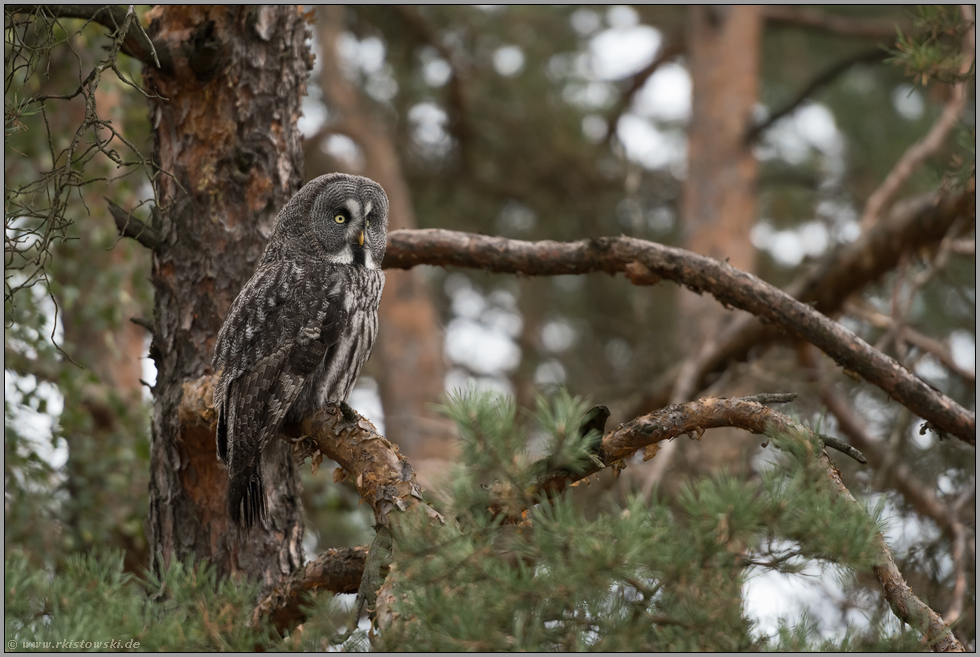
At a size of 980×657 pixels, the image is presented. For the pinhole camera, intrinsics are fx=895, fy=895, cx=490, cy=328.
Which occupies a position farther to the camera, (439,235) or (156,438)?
(439,235)

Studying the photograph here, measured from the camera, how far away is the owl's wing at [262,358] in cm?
309

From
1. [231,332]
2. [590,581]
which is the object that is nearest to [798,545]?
[590,581]

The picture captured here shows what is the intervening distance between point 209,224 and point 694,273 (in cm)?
182

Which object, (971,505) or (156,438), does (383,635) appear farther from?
(971,505)

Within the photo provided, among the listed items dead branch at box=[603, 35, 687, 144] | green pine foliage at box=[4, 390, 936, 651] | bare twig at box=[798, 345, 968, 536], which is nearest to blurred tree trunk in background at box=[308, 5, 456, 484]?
dead branch at box=[603, 35, 687, 144]

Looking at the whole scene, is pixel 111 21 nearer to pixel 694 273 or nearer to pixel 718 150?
pixel 694 273

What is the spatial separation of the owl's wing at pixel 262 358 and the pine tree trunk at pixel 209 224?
17cm

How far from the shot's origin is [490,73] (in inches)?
407

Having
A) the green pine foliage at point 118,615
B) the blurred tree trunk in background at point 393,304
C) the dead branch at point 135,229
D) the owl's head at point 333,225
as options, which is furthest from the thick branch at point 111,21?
the blurred tree trunk in background at point 393,304

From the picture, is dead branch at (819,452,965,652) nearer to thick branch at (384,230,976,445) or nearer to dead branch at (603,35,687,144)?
thick branch at (384,230,976,445)

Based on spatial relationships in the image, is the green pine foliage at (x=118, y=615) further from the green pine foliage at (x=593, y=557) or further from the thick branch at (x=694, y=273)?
the thick branch at (x=694, y=273)

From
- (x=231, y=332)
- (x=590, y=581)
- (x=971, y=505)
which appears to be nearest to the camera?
(x=590, y=581)

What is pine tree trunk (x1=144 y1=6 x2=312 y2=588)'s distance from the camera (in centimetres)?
330

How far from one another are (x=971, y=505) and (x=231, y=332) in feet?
11.4
